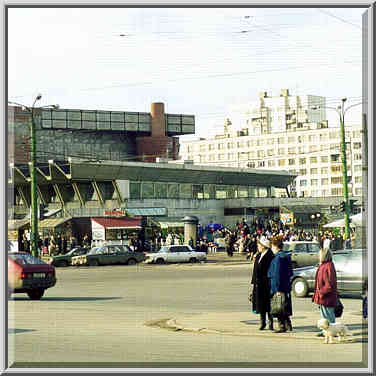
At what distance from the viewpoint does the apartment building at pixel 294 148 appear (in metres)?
168

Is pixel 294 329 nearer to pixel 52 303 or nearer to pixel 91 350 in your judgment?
pixel 91 350

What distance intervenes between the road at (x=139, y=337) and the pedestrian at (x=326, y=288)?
53cm

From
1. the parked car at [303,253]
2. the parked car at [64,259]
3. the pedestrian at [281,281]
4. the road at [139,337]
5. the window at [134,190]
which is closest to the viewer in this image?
the road at [139,337]

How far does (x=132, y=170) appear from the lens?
71688mm

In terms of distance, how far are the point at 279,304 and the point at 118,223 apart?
48.2 meters

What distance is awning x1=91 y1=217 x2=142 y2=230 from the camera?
200ft

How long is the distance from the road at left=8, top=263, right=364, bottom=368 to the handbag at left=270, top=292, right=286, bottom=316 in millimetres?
803

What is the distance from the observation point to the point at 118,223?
203 ft

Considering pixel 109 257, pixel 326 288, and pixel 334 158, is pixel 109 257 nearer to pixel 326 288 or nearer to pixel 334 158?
pixel 326 288

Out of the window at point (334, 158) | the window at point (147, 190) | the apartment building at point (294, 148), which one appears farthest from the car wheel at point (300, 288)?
the window at point (334, 158)

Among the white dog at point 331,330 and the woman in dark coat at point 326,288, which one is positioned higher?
the woman in dark coat at point 326,288

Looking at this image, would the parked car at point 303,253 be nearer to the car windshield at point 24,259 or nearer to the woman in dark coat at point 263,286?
the car windshield at point 24,259

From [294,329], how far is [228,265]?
3059 centimetres

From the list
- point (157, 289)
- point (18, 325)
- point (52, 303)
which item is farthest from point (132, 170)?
point (18, 325)
